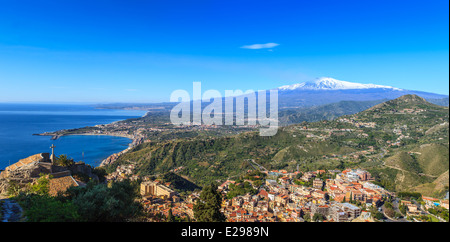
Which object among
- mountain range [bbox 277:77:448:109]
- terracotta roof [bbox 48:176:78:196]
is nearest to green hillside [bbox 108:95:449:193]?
terracotta roof [bbox 48:176:78:196]

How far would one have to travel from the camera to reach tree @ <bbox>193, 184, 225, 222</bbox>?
22.0ft

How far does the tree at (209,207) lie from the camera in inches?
264

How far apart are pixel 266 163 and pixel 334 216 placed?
16453 millimetres

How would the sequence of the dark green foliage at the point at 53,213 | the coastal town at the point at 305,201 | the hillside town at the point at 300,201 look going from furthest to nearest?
1. the hillside town at the point at 300,201
2. the coastal town at the point at 305,201
3. the dark green foliage at the point at 53,213

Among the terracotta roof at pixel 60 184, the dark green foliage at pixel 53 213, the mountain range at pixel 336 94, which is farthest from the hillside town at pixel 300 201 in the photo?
the mountain range at pixel 336 94

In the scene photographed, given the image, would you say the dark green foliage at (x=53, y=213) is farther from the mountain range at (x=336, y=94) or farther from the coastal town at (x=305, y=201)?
the mountain range at (x=336, y=94)

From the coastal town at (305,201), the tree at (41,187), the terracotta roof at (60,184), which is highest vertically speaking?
the tree at (41,187)

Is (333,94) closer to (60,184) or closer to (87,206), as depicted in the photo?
Answer: (60,184)

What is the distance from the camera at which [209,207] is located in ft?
22.6

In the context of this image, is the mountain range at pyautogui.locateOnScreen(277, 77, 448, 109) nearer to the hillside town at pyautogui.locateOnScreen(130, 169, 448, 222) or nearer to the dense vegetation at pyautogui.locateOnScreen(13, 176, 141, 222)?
the hillside town at pyautogui.locateOnScreen(130, 169, 448, 222)

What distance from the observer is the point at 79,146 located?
136 ft

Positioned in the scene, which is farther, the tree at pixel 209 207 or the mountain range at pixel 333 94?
the mountain range at pixel 333 94

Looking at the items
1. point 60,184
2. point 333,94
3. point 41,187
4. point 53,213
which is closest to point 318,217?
point 60,184
